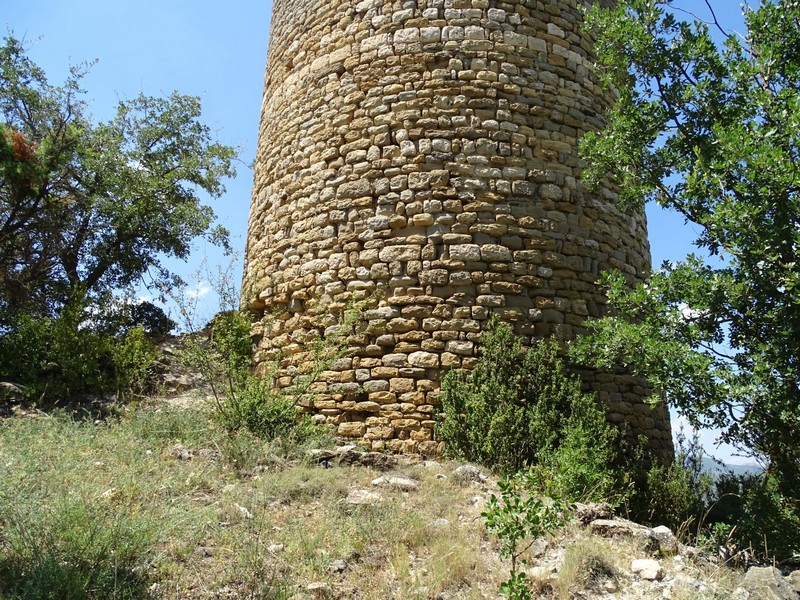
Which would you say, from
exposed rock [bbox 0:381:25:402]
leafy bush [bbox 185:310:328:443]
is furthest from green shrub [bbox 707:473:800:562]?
exposed rock [bbox 0:381:25:402]

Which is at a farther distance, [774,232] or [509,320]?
[509,320]

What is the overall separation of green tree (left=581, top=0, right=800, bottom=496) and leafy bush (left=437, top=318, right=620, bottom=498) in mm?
478

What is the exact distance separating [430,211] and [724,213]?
2.71 metres

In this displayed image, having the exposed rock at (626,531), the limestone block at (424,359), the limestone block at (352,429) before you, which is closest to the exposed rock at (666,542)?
the exposed rock at (626,531)

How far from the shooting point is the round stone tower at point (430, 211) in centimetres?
613

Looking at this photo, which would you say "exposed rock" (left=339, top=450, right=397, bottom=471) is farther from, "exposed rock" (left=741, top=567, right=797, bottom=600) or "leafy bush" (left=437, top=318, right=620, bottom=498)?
"exposed rock" (left=741, top=567, right=797, bottom=600)

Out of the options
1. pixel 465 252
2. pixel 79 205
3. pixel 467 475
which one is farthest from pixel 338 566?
pixel 79 205

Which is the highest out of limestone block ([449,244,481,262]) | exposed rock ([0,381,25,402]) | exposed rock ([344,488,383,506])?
limestone block ([449,244,481,262])

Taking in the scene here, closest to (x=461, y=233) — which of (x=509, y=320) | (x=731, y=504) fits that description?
(x=509, y=320)

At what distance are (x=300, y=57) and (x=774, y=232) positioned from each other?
5.74 m

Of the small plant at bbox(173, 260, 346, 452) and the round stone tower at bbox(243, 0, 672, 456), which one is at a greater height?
the round stone tower at bbox(243, 0, 672, 456)

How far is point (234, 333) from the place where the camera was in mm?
7203

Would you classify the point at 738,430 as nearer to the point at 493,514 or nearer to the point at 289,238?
the point at 493,514

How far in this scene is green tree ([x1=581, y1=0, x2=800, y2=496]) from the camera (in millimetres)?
4535
